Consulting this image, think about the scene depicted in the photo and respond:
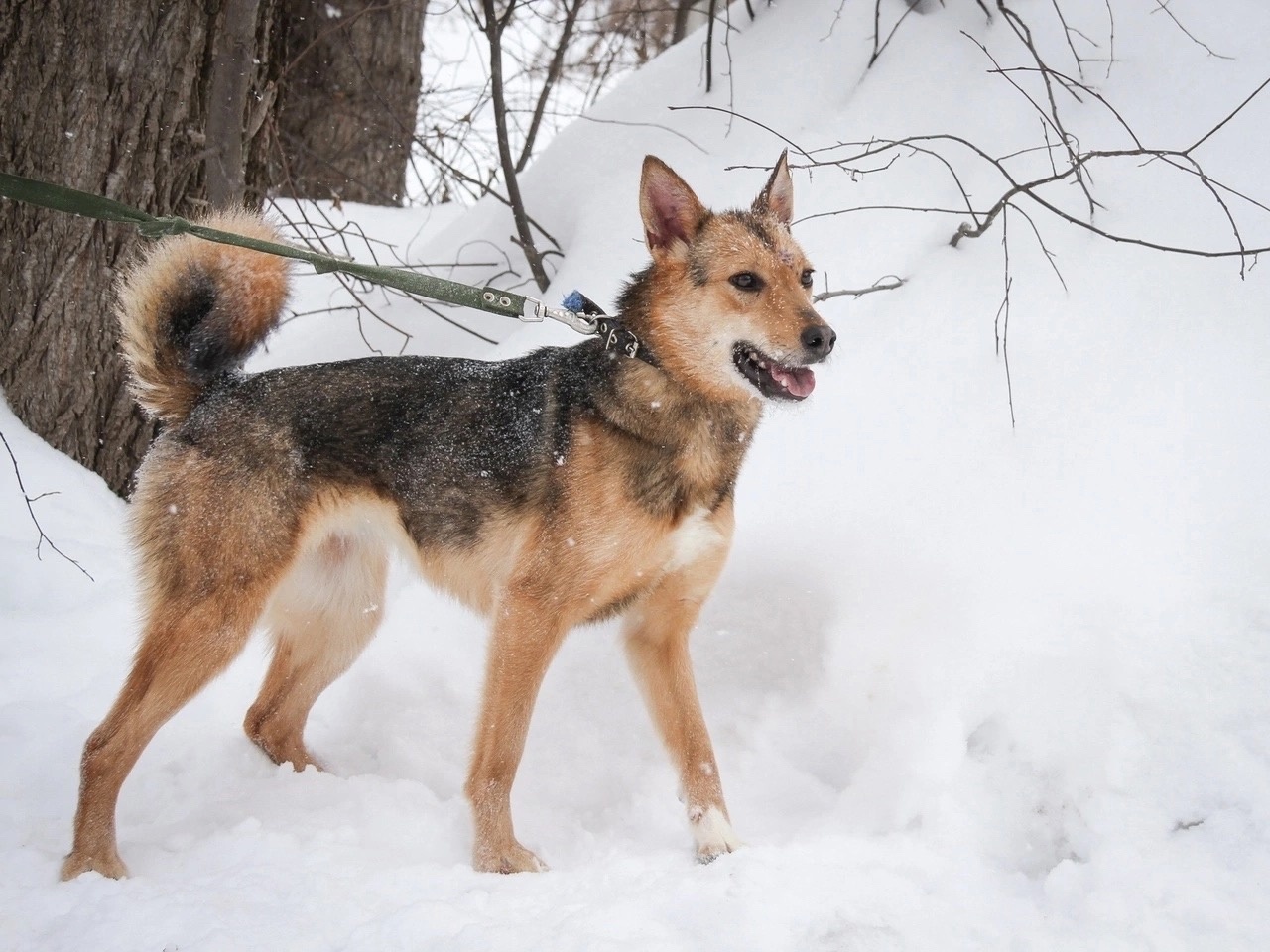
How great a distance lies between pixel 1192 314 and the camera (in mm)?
4125

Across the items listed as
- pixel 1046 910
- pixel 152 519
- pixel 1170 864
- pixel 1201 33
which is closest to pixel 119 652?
pixel 152 519

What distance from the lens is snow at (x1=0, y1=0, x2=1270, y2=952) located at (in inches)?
103

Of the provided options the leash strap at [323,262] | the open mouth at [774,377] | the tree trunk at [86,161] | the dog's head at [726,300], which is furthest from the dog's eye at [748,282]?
the tree trunk at [86,161]

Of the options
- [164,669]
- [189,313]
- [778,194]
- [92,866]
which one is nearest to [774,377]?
[778,194]

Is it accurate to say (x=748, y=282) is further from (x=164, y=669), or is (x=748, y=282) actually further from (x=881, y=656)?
(x=164, y=669)

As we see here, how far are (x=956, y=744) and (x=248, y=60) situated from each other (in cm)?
440

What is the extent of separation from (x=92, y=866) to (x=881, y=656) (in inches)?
102

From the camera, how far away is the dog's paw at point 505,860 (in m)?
3.04

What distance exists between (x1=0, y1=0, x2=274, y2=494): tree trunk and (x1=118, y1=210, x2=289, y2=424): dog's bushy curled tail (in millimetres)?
1657

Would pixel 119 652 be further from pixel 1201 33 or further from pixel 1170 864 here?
pixel 1201 33

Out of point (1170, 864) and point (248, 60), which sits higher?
point (248, 60)

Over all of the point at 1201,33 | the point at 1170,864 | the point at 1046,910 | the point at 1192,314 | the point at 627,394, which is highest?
the point at 1201,33

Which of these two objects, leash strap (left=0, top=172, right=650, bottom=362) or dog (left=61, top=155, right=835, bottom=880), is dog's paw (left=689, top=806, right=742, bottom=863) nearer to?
dog (left=61, top=155, right=835, bottom=880)

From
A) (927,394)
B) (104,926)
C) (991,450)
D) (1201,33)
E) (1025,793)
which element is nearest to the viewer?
(104,926)
